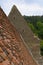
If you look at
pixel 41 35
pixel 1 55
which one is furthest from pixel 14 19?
pixel 41 35

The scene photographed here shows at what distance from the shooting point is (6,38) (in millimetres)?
5934

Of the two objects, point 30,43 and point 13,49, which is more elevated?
point 13,49

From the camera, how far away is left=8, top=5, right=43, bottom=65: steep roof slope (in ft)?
76.4

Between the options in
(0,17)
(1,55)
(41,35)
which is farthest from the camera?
(41,35)

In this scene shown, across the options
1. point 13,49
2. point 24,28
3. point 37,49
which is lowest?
point 37,49

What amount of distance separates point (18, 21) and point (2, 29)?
1888 centimetres

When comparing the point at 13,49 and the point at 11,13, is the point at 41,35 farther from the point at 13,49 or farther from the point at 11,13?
the point at 13,49

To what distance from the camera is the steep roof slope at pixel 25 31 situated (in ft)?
76.4

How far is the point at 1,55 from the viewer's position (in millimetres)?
5062

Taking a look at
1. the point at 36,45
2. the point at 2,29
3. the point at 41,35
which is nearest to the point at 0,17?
the point at 2,29

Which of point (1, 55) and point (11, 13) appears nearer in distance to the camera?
point (1, 55)

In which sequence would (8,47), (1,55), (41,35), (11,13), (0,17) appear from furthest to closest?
(41,35) < (11,13) < (0,17) < (8,47) < (1,55)

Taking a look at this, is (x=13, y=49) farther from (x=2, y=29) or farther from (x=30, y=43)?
(x=30, y=43)

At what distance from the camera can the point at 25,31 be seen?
2369 cm
